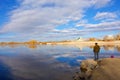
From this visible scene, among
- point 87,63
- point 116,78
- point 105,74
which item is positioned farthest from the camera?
point 87,63

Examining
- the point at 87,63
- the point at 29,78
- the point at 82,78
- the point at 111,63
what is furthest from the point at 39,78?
the point at 111,63

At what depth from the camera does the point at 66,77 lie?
21.6m

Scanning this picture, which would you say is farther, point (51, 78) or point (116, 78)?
point (51, 78)

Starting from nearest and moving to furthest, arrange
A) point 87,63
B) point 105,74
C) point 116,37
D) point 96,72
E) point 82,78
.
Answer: point 105,74 < point 96,72 < point 82,78 < point 87,63 < point 116,37

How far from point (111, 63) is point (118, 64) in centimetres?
65

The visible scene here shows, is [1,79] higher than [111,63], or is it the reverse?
[111,63]

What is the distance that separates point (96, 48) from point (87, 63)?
17.0 feet

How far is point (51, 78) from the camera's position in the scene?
21156mm

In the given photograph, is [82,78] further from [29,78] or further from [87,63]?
[29,78]

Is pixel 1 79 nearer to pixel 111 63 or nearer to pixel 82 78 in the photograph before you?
pixel 82 78

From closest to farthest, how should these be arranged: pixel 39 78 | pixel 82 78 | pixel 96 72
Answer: pixel 96 72 < pixel 82 78 < pixel 39 78

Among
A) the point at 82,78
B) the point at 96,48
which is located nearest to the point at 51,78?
the point at 82,78

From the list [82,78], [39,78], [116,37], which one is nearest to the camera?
[82,78]

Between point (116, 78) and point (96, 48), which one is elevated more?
point (96, 48)
